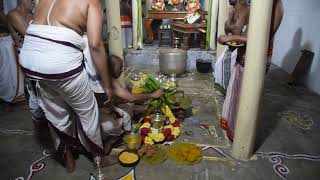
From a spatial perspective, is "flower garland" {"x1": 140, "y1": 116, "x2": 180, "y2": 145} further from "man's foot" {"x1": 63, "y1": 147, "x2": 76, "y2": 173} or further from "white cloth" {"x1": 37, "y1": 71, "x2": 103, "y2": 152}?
"man's foot" {"x1": 63, "y1": 147, "x2": 76, "y2": 173}

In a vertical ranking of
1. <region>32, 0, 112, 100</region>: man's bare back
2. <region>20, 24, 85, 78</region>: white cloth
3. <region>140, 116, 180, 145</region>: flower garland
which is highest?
<region>32, 0, 112, 100</region>: man's bare back

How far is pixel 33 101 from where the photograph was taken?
112 inches

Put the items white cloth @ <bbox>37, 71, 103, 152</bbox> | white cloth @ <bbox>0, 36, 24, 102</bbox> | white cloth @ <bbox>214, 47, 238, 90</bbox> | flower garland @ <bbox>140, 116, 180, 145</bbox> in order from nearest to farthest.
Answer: white cloth @ <bbox>37, 71, 103, 152</bbox>
flower garland @ <bbox>140, 116, 180, 145</bbox>
white cloth @ <bbox>214, 47, 238, 90</bbox>
white cloth @ <bbox>0, 36, 24, 102</bbox>

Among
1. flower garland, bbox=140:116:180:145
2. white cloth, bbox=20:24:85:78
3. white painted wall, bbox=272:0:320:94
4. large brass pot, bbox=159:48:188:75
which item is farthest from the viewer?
large brass pot, bbox=159:48:188:75

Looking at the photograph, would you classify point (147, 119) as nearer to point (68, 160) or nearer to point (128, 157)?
point (128, 157)

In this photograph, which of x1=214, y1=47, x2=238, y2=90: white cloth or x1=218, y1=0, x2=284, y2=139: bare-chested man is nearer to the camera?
x1=218, y1=0, x2=284, y2=139: bare-chested man

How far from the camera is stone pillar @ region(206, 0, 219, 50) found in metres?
6.57

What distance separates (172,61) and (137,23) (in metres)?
2.06

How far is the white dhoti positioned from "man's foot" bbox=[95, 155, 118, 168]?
7.3 inches

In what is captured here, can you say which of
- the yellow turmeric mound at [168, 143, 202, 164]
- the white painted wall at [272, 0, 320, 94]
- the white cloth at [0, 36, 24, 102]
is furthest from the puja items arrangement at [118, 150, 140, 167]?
the white painted wall at [272, 0, 320, 94]

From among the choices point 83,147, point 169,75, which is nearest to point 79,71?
point 83,147

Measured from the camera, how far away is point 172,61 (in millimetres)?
5699

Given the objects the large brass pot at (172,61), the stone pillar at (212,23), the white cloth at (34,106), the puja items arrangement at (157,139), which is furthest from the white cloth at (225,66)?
the white cloth at (34,106)

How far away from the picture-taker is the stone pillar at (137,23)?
22.5 feet
